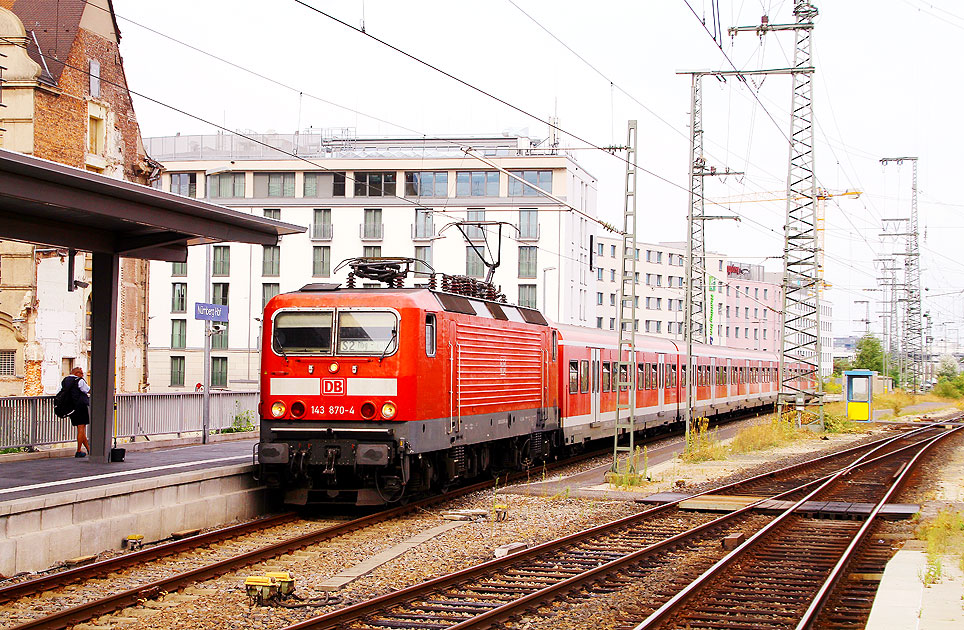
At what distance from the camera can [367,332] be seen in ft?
47.9

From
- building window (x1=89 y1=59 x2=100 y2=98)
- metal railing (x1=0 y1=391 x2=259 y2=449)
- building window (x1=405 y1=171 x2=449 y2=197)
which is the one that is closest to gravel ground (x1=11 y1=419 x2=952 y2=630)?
metal railing (x1=0 y1=391 x2=259 y2=449)

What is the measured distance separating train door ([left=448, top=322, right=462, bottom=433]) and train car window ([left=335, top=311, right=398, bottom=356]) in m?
1.37

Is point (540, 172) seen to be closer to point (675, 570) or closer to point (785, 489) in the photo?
point (785, 489)

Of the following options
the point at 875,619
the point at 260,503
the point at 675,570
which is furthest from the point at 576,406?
the point at 875,619

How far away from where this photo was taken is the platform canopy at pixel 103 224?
1161 cm

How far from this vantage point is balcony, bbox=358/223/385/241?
62.2 meters

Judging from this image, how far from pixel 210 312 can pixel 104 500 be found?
954cm

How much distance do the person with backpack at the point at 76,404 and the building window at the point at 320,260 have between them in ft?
148

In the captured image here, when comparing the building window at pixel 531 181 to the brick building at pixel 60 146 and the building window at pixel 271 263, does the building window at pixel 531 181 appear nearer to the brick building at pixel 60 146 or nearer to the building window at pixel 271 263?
the building window at pixel 271 263

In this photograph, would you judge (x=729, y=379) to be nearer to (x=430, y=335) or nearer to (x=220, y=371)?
(x=430, y=335)

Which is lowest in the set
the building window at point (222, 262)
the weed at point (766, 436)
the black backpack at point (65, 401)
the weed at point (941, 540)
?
the weed at point (766, 436)

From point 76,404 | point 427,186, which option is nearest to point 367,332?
point 76,404

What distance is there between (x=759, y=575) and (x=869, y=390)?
31266 millimetres

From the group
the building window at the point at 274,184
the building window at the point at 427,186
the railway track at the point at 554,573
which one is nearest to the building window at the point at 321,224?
the building window at the point at 274,184
